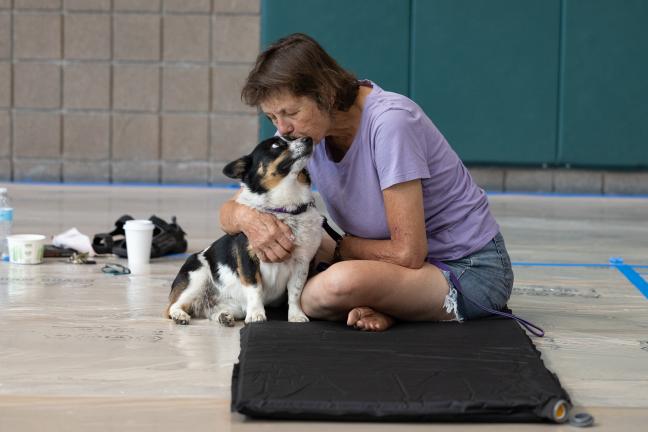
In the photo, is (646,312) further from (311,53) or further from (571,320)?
(311,53)

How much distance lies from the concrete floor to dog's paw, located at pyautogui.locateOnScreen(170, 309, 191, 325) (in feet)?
0.07

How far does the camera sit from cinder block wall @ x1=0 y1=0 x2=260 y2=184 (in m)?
6.87

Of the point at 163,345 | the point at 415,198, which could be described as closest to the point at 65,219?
the point at 163,345

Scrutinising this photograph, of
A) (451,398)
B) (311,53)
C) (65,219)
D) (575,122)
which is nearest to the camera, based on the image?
(451,398)

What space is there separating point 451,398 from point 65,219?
11.4 feet

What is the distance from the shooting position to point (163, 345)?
2596 millimetres

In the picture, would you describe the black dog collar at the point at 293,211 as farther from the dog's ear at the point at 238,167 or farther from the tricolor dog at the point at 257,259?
the dog's ear at the point at 238,167

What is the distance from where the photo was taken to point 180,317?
2842 millimetres

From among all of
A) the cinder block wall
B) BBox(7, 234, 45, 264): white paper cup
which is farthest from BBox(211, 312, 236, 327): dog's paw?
the cinder block wall

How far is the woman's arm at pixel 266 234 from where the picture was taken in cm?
269

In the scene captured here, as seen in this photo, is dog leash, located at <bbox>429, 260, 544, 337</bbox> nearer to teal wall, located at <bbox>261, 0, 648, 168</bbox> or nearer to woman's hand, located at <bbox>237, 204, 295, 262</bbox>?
woman's hand, located at <bbox>237, 204, 295, 262</bbox>

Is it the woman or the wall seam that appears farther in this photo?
the wall seam

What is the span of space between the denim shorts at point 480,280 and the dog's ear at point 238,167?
0.65 meters

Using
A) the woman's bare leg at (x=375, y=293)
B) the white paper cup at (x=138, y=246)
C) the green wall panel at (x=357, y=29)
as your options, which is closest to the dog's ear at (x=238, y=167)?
the woman's bare leg at (x=375, y=293)
